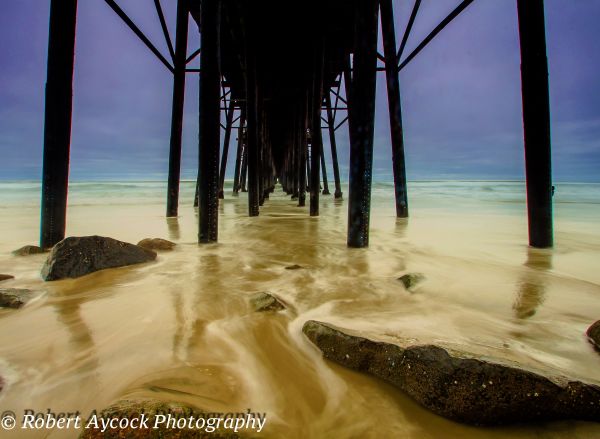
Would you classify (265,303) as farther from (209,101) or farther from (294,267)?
(209,101)

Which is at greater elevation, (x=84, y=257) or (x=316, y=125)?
(x=316, y=125)

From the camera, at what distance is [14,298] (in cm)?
166

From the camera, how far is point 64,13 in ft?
8.97

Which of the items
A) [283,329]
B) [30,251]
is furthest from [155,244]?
[283,329]

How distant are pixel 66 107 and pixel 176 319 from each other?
2286mm

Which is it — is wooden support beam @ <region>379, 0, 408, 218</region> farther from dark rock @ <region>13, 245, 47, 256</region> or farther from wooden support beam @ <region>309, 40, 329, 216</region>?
dark rock @ <region>13, 245, 47, 256</region>

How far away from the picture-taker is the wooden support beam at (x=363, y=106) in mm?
3023

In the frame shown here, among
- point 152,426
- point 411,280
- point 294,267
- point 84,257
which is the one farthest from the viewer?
point 294,267

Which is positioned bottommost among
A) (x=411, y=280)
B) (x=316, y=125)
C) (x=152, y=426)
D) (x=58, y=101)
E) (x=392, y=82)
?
(x=152, y=426)

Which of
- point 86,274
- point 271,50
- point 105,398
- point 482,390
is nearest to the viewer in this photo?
point 482,390

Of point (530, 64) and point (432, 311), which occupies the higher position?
point (530, 64)

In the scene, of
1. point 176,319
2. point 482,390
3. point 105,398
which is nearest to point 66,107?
point 176,319

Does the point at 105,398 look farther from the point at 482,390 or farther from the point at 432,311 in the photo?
the point at 432,311

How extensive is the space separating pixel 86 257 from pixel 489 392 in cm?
229
